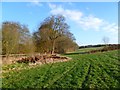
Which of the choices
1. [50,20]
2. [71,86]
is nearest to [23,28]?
[50,20]

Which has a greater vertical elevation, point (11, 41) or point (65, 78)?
point (11, 41)

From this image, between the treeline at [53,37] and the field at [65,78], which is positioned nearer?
the field at [65,78]

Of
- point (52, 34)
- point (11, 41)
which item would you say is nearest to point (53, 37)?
point (52, 34)

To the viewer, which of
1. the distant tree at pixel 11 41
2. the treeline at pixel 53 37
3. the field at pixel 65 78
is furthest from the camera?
the treeline at pixel 53 37

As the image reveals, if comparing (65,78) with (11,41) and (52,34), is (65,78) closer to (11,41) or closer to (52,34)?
(11,41)

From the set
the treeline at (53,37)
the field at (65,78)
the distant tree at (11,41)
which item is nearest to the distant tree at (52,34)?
the treeline at (53,37)

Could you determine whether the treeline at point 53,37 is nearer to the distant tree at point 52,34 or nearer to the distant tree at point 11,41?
the distant tree at point 52,34

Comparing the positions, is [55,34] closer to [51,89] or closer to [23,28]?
[23,28]

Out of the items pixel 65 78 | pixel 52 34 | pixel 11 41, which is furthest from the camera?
pixel 52 34

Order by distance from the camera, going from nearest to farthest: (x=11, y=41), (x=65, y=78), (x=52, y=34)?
(x=65, y=78) → (x=11, y=41) → (x=52, y=34)

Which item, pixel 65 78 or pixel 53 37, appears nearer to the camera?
pixel 65 78

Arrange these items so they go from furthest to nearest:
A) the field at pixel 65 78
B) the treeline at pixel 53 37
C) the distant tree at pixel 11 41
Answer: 1. the treeline at pixel 53 37
2. the distant tree at pixel 11 41
3. the field at pixel 65 78

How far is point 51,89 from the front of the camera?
37.1ft

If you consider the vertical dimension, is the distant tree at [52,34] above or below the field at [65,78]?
above
